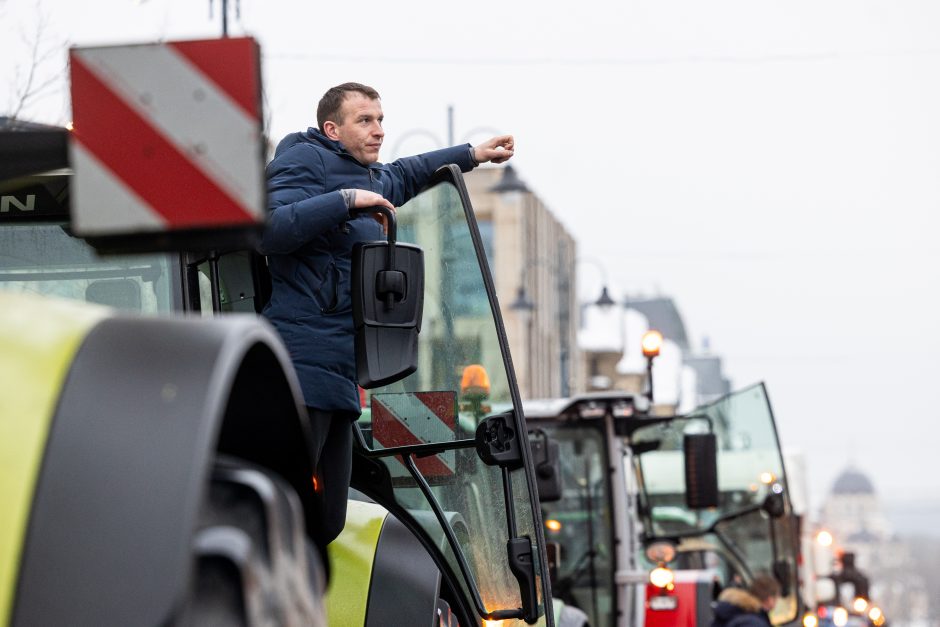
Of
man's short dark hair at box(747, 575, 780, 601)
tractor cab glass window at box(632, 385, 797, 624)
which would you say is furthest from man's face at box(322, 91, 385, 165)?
man's short dark hair at box(747, 575, 780, 601)

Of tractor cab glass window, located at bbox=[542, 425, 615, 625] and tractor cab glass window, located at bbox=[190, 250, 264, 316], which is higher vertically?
tractor cab glass window, located at bbox=[190, 250, 264, 316]

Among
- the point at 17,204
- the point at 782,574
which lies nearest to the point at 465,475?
the point at 17,204

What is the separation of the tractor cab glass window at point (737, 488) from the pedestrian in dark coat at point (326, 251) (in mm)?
7267

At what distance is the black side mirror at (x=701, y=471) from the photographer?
443 inches

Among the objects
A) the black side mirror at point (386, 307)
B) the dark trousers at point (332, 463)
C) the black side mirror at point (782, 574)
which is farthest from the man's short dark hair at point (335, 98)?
the black side mirror at point (782, 574)

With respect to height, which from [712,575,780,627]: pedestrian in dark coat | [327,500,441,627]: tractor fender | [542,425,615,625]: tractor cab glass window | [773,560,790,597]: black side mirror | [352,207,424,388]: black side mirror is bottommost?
[773,560,790,597]: black side mirror

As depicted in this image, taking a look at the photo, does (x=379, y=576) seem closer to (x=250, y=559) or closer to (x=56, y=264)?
(x=56, y=264)

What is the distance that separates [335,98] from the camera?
15.9 feet

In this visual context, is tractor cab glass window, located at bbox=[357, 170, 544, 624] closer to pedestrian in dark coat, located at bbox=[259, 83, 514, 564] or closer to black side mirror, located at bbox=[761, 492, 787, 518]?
pedestrian in dark coat, located at bbox=[259, 83, 514, 564]

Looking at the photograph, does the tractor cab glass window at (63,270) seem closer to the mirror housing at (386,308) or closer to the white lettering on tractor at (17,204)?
the white lettering on tractor at (17,204)

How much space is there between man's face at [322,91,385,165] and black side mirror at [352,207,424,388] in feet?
1.72

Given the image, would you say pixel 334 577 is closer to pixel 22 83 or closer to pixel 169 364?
pixel 22 83

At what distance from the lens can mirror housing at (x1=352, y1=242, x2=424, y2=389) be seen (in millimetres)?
4191

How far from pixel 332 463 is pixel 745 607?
338 inches
